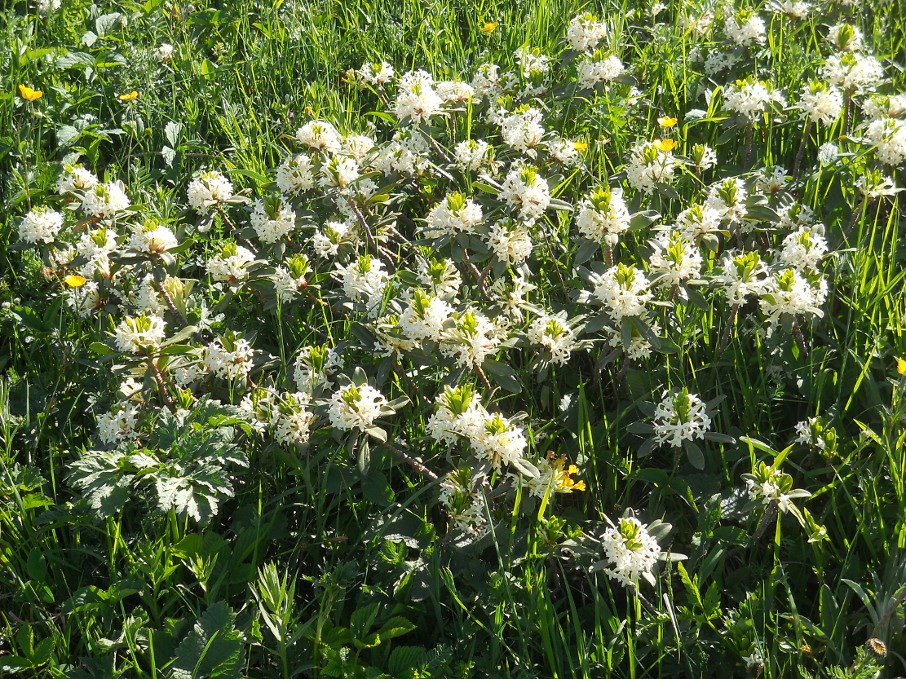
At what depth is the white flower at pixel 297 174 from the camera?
8.91ft

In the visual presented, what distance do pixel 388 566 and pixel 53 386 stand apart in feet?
4.12

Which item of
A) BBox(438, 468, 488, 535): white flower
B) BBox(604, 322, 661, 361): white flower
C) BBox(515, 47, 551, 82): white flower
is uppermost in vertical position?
BBox(515, 47, 551, 82): white flower

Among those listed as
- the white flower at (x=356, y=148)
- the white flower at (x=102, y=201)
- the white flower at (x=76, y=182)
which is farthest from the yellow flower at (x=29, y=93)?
the white flower at (x=356, y=148)

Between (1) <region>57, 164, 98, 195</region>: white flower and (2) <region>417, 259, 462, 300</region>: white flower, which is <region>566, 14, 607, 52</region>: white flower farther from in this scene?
(1) <region>57, 164, 98, 195</region>: white flower

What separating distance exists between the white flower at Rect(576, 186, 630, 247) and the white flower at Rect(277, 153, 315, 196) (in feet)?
2.81

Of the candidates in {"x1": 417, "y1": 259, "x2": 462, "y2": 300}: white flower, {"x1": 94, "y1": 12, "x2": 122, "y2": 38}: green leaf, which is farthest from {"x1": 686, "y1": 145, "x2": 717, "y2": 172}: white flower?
{"x1": 94, "y1": 12, "x2": 122, "y2": 38}: green leaf

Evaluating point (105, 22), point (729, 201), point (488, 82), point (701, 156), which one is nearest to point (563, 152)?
point (701, 156)

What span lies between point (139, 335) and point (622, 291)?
3.82 feet

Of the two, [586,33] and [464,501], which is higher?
[586,33]

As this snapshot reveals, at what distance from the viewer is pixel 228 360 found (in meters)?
2.35

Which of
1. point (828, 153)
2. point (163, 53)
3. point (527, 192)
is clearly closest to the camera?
point (527, 192)

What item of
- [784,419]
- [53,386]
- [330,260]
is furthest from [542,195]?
[53,386]

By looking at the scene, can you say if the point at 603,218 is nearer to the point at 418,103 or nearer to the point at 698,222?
the point at 698,222

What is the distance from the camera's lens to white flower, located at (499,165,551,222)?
2418 millimetres
